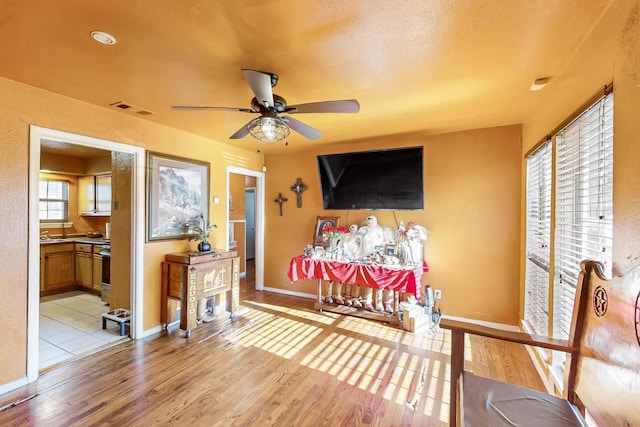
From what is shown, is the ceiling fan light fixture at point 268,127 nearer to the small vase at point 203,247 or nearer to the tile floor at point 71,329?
the small vase at point 203,247

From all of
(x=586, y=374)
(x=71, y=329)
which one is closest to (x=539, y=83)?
(x=586, y=374)

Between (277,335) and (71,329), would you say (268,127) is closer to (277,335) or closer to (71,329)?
(277,335)

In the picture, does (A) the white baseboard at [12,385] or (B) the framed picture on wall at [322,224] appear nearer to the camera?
(A) the white baseboard at [12,385]

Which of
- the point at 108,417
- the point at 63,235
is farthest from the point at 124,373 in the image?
the point at 63,235

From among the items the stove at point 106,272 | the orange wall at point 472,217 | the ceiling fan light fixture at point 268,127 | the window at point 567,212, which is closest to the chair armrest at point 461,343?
the window at point 567,212

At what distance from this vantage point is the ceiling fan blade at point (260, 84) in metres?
1.57

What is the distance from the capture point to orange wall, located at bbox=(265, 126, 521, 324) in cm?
328

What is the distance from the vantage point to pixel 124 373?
241cm

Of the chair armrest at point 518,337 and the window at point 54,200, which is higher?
the window at point 54,200

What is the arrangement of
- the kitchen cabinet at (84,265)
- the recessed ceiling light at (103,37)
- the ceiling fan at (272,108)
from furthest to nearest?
the kitchen cabinet at (84,265), the ceiling fan at (272,108), the recessed ceiling light at (103,37)

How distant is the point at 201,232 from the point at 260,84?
2373mm

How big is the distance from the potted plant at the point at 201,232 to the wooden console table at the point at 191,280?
12cm

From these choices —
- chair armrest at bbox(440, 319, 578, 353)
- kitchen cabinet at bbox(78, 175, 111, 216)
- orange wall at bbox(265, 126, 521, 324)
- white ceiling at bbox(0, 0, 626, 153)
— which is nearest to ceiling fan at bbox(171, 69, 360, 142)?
white ceiling at bbox(0, 0, 626, 153)

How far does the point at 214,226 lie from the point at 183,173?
0.75 metres
